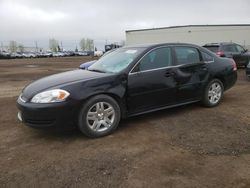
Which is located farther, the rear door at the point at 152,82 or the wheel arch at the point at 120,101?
the rear door at the point at 152,82

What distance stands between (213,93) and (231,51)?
10.1 metres

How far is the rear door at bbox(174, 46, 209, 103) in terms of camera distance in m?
6.07

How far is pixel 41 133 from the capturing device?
528 cm

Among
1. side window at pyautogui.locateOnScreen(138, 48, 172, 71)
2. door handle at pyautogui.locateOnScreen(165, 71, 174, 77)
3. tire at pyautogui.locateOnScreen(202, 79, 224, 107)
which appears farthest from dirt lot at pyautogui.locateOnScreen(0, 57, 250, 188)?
side window at pyautogui.locateOnScreen(138, 48, 172, 71)

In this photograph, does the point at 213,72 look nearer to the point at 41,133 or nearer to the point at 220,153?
the point at 220,153

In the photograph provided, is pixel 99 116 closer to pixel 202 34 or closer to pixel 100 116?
pixel 100 116

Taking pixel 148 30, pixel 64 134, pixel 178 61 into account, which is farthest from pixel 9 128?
pixel 148 30

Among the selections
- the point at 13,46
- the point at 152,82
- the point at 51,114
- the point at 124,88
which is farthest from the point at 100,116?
the point at 13,46

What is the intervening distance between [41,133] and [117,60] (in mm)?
1938

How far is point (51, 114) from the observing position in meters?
4.65

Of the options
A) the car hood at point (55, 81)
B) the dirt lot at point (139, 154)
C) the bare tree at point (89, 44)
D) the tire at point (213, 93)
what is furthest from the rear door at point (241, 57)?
the bare tree at point (89, 44)

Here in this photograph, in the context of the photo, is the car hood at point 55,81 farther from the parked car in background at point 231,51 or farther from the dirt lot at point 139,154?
the parked car in background at point 231,51

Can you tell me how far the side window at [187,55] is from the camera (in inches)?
242

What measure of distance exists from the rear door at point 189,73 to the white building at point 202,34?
111 ft
